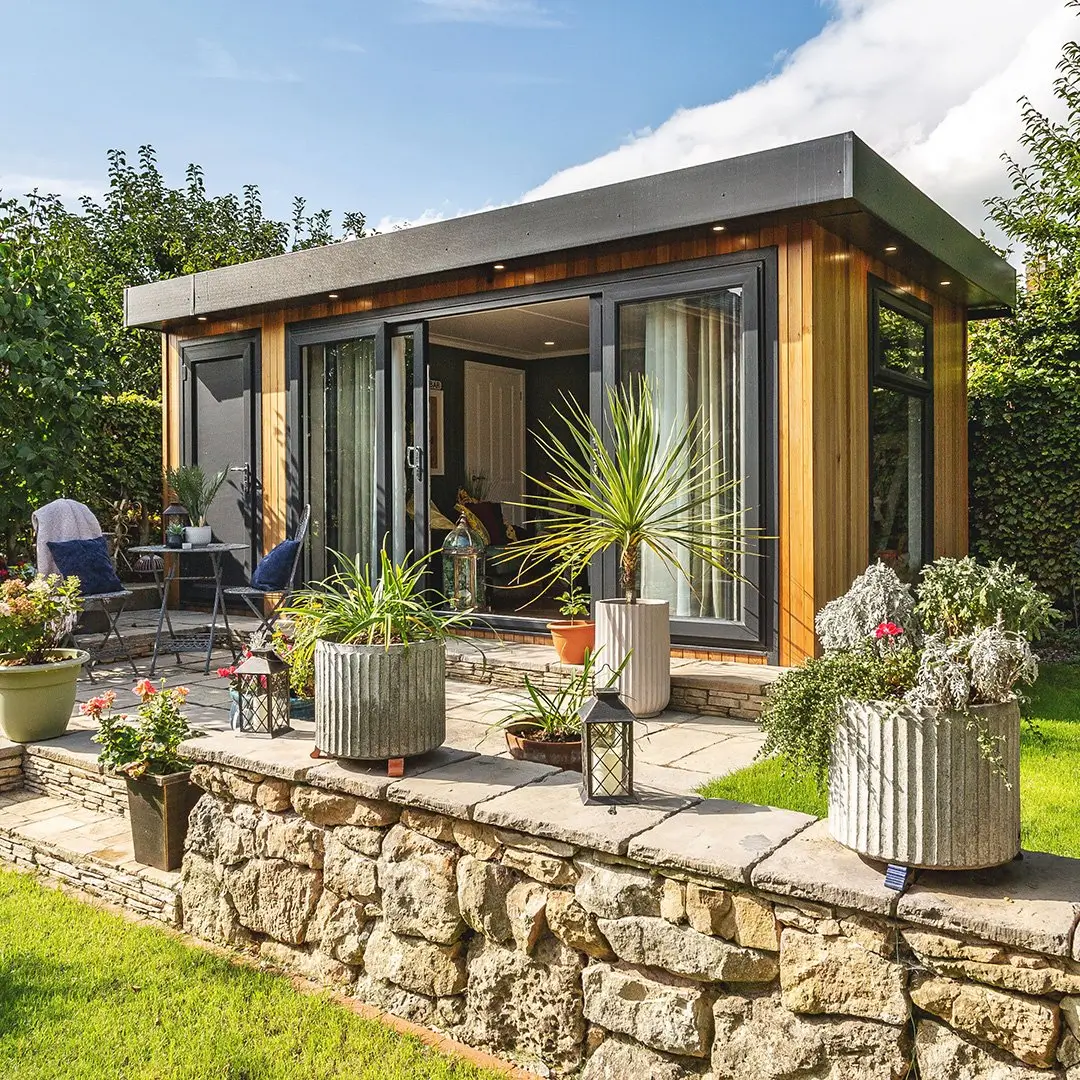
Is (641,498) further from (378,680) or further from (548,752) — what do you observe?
(378,680)

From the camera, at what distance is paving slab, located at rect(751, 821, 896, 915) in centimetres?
176

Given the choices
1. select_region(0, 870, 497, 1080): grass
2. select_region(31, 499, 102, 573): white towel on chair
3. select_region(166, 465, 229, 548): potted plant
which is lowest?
select_region(0, 870, 497, 1080): grass

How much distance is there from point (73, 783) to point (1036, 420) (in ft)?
22.4

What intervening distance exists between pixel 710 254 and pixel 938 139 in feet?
73.8

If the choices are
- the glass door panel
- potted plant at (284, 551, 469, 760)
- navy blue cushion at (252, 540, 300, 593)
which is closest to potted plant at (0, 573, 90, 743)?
navy blue cushion at (252, 540, 300, 593)

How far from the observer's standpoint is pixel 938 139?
23844mm

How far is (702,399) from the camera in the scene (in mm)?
5277

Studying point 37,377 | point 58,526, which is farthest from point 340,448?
point 37,377

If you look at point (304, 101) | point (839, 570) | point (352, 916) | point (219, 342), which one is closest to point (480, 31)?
point (304, 101)

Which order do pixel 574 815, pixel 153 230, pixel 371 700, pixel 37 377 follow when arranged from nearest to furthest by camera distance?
pixel 574 815
pixel 371 700
pixel 37 377
pixel 153 230

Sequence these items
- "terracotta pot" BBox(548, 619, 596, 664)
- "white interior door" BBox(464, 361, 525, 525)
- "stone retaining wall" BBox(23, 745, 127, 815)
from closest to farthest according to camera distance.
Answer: "stone retaining wall" BBox(23, 745, 127, 815) → "terracotta pot" BBox(548, 619, 596, 664) → "white interior door" BBox(464, 361, 525, 525)

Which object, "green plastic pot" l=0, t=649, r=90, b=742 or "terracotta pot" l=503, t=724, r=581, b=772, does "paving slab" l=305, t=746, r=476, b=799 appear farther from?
"green plastic pot" l=0, t=649, r=90, b=742

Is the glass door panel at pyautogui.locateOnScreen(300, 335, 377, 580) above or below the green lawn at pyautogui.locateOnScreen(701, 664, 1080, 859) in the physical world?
above

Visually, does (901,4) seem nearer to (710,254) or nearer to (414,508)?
(710,254)
